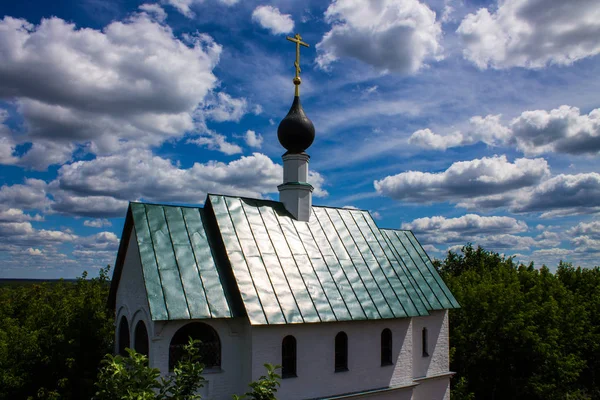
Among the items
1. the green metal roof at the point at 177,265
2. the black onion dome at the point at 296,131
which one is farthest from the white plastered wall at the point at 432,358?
the green metal roof at the point at 177,265

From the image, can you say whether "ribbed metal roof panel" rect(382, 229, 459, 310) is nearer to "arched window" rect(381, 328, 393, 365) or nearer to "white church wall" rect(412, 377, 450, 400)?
"arched window" rect(381, 328, 393, 365)

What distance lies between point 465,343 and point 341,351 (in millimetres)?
9751

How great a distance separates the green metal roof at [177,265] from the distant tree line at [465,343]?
1619 mm

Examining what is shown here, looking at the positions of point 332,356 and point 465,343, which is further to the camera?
point 465,343

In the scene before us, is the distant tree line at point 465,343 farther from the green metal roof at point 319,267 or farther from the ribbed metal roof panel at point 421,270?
the ribbed metal roof panel at point 421,270

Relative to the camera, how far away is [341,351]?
530 inches

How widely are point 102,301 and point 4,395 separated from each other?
3.88m

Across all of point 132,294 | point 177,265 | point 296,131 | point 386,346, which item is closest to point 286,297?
point 177,265

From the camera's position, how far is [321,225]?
52.2 ft

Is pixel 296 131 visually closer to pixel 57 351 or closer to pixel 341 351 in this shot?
pixel 341 351

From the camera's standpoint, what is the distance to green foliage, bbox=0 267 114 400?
13.7m

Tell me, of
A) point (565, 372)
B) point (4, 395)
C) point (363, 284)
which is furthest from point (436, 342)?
point (4, 395)

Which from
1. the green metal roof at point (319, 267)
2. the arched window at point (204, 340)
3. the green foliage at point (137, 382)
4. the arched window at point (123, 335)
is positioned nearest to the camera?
the green foliage at point (137, 382)

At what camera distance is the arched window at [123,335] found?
13.3 meters
